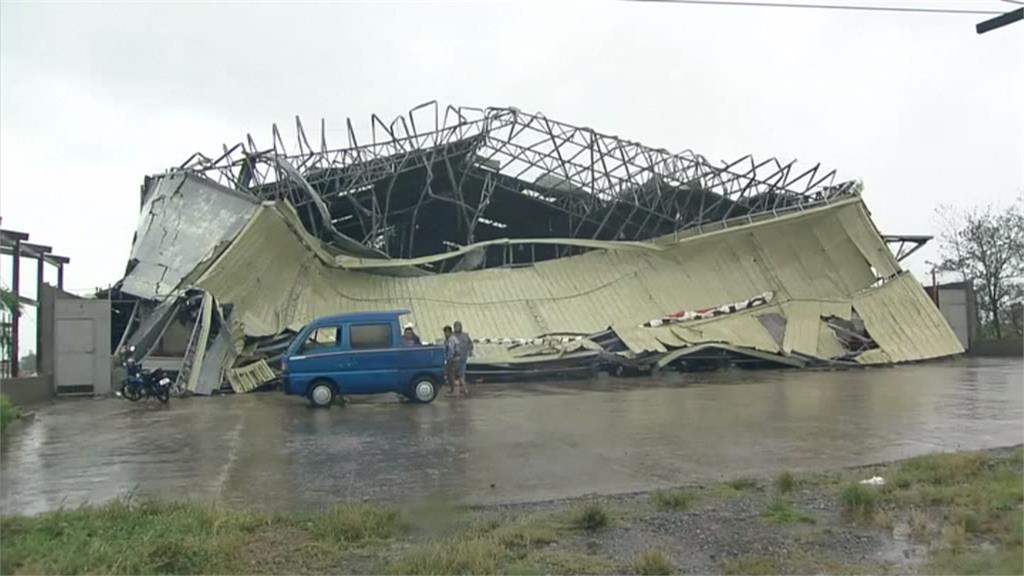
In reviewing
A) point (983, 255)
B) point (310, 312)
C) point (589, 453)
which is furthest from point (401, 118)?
point (983, 255)

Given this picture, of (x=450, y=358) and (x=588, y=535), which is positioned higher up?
(x=450, y=358)

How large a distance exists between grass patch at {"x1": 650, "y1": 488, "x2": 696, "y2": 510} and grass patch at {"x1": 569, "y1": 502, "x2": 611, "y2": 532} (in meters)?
0.67

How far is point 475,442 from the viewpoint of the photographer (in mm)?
11336

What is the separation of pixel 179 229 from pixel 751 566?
24.5m

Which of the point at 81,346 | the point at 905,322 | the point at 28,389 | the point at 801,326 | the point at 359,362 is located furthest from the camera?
the point at 905,322

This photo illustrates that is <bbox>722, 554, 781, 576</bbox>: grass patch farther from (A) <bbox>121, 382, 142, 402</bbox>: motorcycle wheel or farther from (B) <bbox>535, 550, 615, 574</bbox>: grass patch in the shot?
(A) <bbox>121, 382, 142, 402</bbox>: motorcycle wheel

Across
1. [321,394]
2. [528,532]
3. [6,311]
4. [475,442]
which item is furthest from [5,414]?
[528,532]

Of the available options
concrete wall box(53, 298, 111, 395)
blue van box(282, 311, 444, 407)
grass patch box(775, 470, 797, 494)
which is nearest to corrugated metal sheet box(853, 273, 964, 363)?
blue van box(282, 311, 444, 407)

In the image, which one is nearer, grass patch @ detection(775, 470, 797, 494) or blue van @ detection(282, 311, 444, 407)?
grass patch @ detection(775, 470, 797, 494)

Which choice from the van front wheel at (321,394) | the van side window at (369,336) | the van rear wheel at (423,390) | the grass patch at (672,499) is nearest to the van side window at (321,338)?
the van side window at (369,336)

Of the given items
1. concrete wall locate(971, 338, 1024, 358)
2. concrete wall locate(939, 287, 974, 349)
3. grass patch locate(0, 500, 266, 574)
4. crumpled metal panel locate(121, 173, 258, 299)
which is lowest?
grass patch locate(0, 500, 266, 574)

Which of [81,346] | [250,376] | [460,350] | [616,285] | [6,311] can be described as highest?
[616,285]

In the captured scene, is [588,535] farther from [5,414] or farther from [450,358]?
[450,358]

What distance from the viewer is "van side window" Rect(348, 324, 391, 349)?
1756 cm
